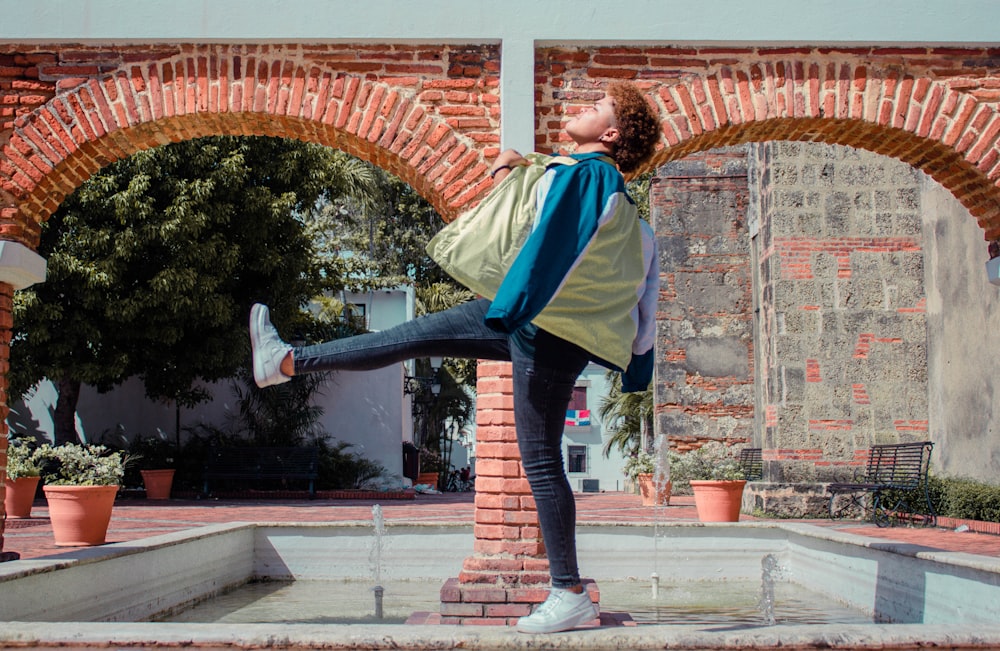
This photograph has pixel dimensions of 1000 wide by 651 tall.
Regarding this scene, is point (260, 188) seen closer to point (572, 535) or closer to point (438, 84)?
point (438, 84)

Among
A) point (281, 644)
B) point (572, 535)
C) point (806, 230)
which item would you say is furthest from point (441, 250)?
point (806, 230)

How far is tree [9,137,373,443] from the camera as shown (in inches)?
590

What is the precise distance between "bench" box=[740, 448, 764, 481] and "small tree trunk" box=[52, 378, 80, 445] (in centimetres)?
1034

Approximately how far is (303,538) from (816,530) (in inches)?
169

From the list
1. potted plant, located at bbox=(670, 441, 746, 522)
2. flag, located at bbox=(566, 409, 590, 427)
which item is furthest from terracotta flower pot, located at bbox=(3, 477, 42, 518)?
flag, located at bbox=(566, 409, 590, 427)

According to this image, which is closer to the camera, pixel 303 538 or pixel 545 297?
pixel 545 297

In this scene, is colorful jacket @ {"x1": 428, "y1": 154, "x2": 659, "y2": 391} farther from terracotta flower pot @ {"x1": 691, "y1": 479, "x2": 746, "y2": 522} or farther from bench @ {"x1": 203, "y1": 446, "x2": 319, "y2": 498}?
bench @ {"x1": 203, "y1": 446, "x2": 319, "y2": 498}

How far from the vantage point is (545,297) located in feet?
10.6

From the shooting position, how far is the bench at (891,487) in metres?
10.5

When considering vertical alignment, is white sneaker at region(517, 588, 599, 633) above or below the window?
above

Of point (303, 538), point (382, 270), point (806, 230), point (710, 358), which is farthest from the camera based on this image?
point (382, 270)

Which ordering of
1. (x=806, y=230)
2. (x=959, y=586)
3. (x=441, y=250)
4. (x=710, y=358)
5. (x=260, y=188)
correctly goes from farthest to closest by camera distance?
(x=260, y=188) → (x=710, y=358) → (x=806, y=230) → (x=959, y=586) → (x=441, y=250)

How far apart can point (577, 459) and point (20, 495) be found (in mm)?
30098

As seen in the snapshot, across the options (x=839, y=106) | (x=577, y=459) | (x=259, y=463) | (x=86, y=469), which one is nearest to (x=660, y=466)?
(x=259, y=463)
